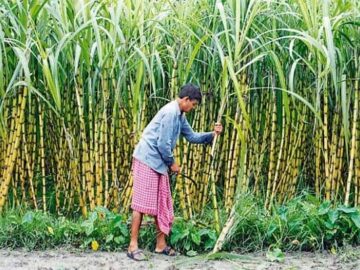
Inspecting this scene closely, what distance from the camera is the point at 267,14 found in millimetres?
4180

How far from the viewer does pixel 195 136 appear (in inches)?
155

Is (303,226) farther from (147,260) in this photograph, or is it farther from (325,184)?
(147,260)

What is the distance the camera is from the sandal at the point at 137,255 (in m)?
3.80

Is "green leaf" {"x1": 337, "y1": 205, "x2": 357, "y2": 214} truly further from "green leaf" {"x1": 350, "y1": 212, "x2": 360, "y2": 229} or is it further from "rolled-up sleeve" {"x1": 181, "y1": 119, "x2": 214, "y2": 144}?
"rolled-up sleeve" {"x1": 181, "y1": 119, "x2": 214, "y2": 144}

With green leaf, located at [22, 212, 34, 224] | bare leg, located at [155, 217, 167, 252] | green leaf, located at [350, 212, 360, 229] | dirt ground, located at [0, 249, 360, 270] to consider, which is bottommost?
dirt ground, located at [0, 249, 360, 270]

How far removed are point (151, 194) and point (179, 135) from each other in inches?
18.5

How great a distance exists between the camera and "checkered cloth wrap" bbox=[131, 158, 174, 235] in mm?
3848

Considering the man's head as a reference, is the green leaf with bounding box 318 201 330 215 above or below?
below

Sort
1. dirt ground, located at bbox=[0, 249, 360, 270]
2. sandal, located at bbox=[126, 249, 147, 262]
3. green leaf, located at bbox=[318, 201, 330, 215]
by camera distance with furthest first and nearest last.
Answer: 1. green leaf, located at bbox=[318, 201, 330, 215]
2. sandal, located at bbox=[126, 249, 147, 262]
3. dirt ground, located at bbox=[0, 249, 360, 270]

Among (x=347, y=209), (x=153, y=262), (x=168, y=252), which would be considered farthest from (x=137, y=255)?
(x=347, y=209)

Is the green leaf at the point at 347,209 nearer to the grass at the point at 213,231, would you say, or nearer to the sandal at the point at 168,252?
the grass at the point at 213,231

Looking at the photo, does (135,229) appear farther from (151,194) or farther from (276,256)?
(276,256)

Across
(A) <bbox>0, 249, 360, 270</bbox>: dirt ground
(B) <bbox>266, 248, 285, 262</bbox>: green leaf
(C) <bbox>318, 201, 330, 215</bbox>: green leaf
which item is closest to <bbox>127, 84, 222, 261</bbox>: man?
(A) <bbox>0, 249, 360, 270</bbox>: dirt ground

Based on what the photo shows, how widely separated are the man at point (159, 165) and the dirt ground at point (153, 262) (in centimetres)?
10
